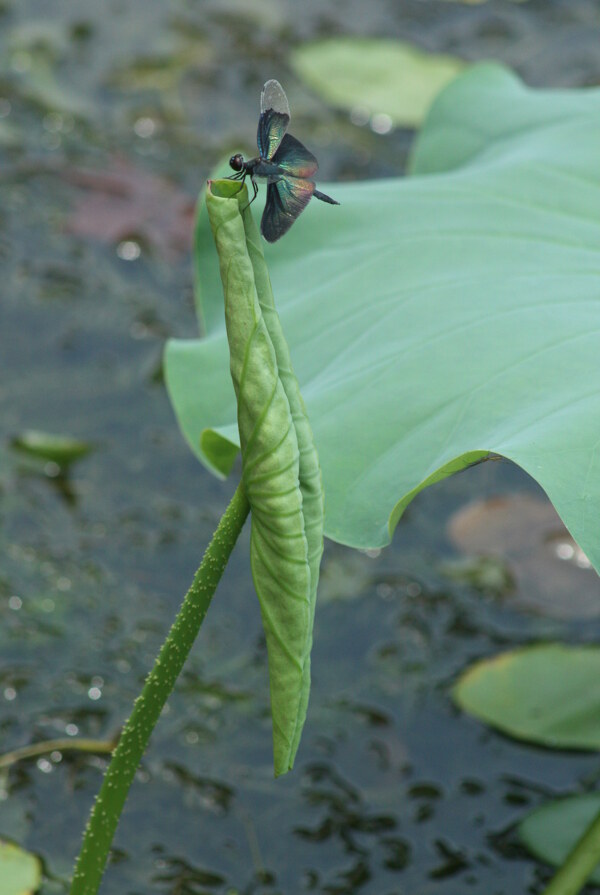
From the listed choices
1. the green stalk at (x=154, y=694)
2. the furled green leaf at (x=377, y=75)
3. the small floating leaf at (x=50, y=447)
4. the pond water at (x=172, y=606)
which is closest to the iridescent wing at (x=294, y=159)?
the green stalk at (x=154, y=694)

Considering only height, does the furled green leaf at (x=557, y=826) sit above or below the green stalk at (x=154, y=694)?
below

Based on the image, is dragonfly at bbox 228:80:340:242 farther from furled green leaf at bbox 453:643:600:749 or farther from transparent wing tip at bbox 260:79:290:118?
furled green leaf at bbox 453:643:600:749

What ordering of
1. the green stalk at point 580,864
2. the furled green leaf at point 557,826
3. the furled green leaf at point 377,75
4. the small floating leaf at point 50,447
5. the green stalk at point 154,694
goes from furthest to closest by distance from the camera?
the furled green leaf at point 377,75, the small floating leaf at point 50,447, the furled green leaf at point 557,826, the green stalk at point 580,864, the green stalk at point 154,694

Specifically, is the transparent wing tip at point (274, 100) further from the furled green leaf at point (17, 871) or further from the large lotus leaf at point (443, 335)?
the furled green leaf at point (17, 871)

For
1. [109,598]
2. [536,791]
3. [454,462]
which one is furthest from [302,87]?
[454,462]

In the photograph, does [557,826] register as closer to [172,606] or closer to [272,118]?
[172,606]

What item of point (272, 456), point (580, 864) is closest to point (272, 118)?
point (272, 456)

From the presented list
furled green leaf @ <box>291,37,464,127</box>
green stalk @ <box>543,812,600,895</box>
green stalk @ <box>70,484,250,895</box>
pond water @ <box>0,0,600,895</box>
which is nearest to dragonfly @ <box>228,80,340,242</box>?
green stalk @ <box>70,484,250,895</box>

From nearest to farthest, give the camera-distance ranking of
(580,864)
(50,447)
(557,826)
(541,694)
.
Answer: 1. (580,864)
2. (557,826)
3. (541,694)
4. (50,447)
